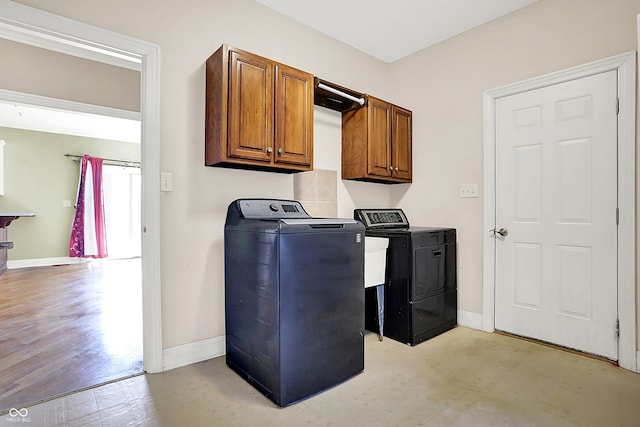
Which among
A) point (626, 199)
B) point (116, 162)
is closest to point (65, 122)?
point (116, 162)

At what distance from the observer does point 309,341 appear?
175cm

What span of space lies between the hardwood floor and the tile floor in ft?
0.79

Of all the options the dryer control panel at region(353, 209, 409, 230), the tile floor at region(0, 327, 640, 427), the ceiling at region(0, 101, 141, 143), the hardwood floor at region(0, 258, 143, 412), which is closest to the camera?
the tile floor at region(0, 327, 640, 427)

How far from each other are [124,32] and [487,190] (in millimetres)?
2895

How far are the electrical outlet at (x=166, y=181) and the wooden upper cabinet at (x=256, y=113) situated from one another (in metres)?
0.26

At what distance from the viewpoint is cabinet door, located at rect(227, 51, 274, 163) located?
2.05 meters

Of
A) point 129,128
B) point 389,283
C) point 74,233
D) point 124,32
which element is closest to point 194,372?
point 389,283

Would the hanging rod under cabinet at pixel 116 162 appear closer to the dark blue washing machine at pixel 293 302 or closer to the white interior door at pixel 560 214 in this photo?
the dark blue washing machine at pixel 293 302

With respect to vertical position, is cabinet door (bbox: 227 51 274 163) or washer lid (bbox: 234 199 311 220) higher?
cabinet door (bbox: 227 51 274 163)

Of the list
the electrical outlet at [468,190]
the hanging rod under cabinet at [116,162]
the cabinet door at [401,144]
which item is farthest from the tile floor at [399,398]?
the hanging rod under cabinet at [116,162]

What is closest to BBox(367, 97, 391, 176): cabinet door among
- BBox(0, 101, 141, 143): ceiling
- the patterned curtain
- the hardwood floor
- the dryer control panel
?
the dryer control panel

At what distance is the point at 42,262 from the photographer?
6160 mm

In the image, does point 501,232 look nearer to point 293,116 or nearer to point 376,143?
point 376,143

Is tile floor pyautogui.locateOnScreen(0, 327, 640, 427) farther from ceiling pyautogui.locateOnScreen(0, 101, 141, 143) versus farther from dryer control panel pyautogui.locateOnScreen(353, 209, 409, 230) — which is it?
ceiling pyautogui.locateOnScreen(0, 101, 141, 143)
